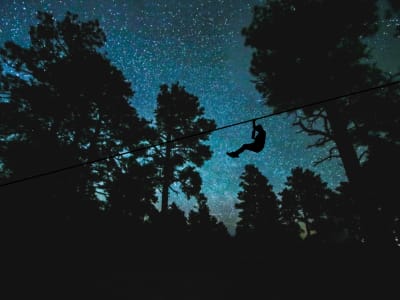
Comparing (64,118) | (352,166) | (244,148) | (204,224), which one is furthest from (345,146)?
(64,118)

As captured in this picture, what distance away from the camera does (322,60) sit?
16328mm

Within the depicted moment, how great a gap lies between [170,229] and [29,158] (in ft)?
31.0

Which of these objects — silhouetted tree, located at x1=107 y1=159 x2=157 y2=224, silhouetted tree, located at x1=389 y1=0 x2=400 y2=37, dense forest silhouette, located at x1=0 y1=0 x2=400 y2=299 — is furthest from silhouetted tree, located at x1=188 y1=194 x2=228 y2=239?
silhouetted tree, located at x1=389 y1=0 x2=400 y2=37

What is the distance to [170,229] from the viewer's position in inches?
749

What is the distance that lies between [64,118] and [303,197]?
32.0 meters

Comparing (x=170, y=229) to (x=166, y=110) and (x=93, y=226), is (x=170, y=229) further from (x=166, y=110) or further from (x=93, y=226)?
(x=166, y=110)

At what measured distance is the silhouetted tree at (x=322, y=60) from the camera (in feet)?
51.8

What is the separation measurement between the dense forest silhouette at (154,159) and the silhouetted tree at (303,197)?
17390 mm

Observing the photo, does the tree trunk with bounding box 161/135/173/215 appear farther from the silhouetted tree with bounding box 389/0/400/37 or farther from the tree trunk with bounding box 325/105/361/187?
the silhouetted tree with bounding box 389/0/400/37

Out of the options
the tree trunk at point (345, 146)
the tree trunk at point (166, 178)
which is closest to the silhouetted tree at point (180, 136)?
the tree trunk at point (166, 178)

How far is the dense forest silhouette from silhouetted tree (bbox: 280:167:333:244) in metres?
17.4

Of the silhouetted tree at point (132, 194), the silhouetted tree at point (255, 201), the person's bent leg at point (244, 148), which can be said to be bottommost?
the person's bent leg at point (244, 148)

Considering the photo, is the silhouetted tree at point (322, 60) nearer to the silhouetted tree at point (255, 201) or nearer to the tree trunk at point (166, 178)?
the tree trunk at point (166, 178)

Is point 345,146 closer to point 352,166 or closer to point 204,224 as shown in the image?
point 352,166
